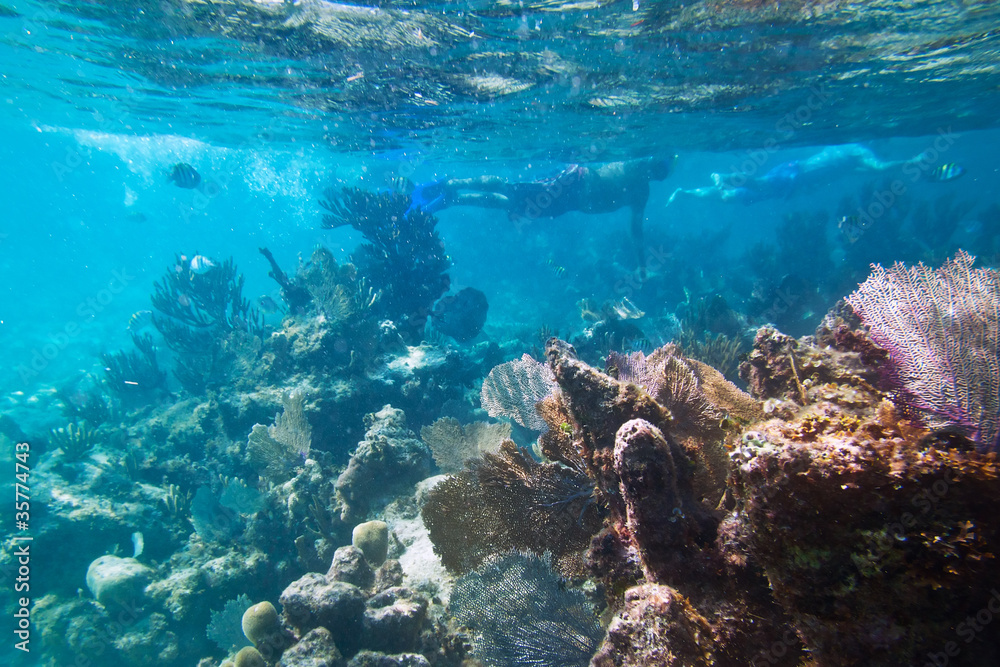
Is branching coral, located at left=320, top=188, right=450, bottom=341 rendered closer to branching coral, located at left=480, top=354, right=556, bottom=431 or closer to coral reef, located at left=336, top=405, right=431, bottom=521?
coral reef, located at left=336, top=405, right=431, bottom=521

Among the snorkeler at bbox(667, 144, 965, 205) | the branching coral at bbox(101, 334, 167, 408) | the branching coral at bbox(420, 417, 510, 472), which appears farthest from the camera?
the snorkeler at bbox(667, 144, 965, 205)

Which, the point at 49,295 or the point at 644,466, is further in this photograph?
the point at 49,295

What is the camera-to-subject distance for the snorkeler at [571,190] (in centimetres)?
2006

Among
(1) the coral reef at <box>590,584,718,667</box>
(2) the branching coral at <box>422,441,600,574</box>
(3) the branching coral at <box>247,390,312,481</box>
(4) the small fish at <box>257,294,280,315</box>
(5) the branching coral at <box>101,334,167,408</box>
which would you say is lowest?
(1) the coral reef at <box>590,584,718,667</box>

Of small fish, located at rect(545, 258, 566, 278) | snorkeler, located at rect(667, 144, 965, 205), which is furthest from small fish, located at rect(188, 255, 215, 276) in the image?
snorkeler, located at rect(667, 144, 965, 205)

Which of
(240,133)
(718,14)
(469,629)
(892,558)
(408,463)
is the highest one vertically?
(240,133)

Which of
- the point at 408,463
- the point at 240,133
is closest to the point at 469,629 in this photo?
the point at 408,463

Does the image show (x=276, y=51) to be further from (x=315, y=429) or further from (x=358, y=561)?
(x=358, y=561)

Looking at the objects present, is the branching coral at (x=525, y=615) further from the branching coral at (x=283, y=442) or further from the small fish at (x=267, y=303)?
the small fish at (x=267, y=303)

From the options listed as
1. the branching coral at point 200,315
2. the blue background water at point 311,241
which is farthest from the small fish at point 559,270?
the branching coral at point 200,315

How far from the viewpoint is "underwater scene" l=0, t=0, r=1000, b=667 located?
1529mm

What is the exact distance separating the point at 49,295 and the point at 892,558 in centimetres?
8793

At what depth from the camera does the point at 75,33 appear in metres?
11.2

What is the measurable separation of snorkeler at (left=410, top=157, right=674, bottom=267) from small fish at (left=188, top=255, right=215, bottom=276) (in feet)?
32.9
